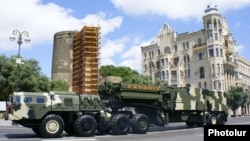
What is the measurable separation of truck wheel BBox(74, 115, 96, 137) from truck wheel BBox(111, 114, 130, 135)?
130 cm

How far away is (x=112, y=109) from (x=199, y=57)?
215ft

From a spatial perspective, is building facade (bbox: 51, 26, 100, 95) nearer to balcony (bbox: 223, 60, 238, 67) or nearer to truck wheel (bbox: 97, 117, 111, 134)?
balcony (bbox: 223, 60, 238, 67)

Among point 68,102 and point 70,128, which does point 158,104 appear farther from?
point 68,102

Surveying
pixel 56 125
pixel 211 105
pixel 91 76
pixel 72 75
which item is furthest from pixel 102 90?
pixel 72 75

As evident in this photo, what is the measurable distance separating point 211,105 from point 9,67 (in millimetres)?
35297

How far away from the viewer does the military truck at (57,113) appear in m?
16.1

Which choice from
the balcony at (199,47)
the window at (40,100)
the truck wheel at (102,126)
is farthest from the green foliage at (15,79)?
the balcony at (199,47)

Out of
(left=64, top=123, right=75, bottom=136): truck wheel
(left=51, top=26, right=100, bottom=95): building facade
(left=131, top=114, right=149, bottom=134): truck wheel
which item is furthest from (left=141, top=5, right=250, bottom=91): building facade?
(left=64, top=123, right=75, bottom=136): truck wheel

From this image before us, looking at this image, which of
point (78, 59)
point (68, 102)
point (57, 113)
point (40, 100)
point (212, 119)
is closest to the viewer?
point (40, 100)

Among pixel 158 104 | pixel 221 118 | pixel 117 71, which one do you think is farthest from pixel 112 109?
pixel 117 71

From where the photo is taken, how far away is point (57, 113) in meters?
17.4

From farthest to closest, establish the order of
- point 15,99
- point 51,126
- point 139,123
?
1. point 139,123
2. point 51,126
3. point 15,99

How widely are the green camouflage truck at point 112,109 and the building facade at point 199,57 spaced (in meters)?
54.4

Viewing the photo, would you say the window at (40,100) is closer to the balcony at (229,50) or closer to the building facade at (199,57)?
the building facade at (199,57)
